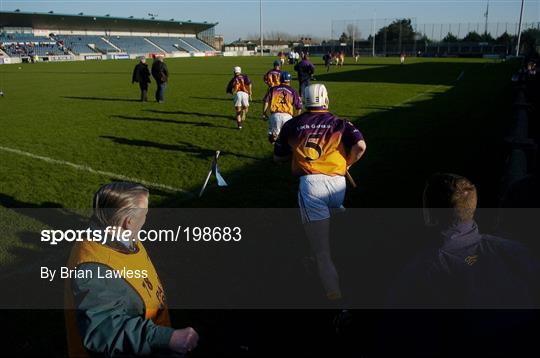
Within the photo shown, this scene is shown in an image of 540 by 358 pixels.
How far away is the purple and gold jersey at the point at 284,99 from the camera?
944 centimetres

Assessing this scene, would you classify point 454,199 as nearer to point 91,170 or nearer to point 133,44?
point 91,170

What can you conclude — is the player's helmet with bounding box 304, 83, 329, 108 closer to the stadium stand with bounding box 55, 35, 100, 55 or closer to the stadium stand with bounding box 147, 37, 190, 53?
the stadium stand with bounding box 55, 35, 100, 55

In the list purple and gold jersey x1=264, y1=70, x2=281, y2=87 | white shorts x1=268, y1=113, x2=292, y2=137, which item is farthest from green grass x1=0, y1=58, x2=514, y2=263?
purple and gold jersey x1=264, y1=70, x2=281, y2=87

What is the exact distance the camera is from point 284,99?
31.1 ft

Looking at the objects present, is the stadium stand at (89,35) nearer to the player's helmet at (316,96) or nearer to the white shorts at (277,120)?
the white shorts at (277,120)

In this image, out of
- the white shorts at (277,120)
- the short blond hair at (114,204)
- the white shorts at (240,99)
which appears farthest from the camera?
the white shorts at (240,99)

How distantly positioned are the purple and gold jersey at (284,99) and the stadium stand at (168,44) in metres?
83.7

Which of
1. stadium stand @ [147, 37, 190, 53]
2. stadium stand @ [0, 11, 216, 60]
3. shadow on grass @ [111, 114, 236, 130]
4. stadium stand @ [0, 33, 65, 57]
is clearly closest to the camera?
shadow on grass @ [111, 114, 236, 130]

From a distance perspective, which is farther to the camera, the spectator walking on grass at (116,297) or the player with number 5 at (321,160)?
the player with number 5 at (321,160)

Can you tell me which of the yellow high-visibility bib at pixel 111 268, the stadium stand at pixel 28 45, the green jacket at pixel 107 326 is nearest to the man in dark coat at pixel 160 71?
the yellow high-visibility bib at pixel 111 268

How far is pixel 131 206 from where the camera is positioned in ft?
7.54

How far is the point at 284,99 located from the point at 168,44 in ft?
295

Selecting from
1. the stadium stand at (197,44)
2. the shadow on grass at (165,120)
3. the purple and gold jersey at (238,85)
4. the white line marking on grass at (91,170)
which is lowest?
the white line marking on grass at (91,170)

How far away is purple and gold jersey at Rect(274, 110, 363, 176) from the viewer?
4172 mm
